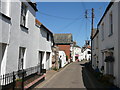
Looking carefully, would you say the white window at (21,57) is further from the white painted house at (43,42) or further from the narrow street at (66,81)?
the white painted house at (43,42)

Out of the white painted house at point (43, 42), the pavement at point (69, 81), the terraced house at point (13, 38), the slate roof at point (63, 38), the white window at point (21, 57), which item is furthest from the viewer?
the slate roof at point (63, 38)

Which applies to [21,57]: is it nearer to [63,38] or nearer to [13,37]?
[13,37]

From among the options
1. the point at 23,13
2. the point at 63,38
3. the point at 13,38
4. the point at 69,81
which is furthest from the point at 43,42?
the point at 63,38

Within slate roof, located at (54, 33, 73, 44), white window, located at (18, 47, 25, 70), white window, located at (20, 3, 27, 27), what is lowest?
white window, located at (18, 47, 25, 70)

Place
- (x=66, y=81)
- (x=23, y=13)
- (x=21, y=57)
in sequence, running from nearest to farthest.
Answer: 1. (x=21, y=57)
2. (x=23, y=13)
3. (x=66, y=81)

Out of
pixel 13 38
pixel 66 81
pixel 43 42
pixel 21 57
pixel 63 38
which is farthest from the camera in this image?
pixel 63 38

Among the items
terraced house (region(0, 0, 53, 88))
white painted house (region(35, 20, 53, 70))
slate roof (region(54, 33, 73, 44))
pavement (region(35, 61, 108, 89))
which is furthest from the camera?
slate roof (region(54, 33, 73, 44))

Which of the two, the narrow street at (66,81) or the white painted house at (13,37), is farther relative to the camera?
the narrow street at (66,81)

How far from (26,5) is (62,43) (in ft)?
131

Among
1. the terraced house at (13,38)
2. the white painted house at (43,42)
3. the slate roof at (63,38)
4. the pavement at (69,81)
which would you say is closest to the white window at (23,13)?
the terraced house at (13,38)

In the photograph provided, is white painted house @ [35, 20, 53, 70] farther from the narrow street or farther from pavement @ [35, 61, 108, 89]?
the narrow street

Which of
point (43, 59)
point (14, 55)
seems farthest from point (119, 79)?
point (43, 59)

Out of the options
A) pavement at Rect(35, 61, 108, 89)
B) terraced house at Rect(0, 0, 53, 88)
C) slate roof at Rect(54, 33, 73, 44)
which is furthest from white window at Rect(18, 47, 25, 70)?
slate roof at Rect(54, 33, 73, 44)

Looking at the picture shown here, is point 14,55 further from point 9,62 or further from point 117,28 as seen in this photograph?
point 117,28
